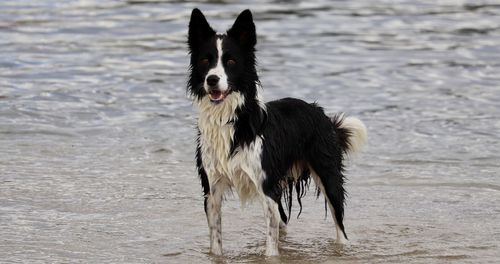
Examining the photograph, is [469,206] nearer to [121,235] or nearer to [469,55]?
[121,235]

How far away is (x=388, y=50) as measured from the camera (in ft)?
53.1

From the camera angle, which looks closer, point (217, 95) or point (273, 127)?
point (217, 95)

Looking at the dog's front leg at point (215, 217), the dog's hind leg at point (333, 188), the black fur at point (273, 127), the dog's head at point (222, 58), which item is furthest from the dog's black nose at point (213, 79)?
the dog's hind leg at point (333, 188)

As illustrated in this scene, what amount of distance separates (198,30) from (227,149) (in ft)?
2.68

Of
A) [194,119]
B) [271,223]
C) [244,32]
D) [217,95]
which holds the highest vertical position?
[244,32]

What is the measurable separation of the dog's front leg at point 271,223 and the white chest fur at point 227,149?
14 cm

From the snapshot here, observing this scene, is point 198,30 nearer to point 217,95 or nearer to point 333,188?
point 217,95

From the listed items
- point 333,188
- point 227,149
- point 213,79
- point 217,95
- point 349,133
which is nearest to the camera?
point 213,79

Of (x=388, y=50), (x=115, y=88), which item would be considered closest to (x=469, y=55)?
(x=388, y=50)

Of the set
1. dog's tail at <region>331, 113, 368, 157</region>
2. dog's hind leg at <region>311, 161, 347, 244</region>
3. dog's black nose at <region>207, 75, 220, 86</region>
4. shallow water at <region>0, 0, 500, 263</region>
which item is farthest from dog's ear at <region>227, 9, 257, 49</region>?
shallow water at <region>0, 0, 500, 263</region>

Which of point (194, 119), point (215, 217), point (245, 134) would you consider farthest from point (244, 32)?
point (194, 119)

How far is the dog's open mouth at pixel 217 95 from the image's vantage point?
6922 mm

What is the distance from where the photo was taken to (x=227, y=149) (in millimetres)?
7148

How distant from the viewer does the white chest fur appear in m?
7.12
